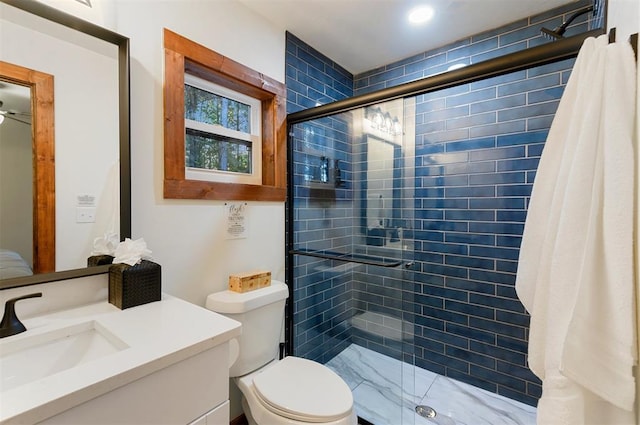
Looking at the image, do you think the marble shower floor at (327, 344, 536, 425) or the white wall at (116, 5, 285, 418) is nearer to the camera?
the white wall at (116, 5, 285, 418)

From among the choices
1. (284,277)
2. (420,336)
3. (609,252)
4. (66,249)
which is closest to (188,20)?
(66,249)

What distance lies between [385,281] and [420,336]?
53cm

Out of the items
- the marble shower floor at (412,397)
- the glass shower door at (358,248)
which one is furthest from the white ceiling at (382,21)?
the marble shower floor at (412,397)

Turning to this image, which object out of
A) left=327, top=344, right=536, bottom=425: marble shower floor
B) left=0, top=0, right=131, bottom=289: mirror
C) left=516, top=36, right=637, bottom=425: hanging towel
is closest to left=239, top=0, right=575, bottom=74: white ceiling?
left=0, top=0, right=131, bottom=289: mirror

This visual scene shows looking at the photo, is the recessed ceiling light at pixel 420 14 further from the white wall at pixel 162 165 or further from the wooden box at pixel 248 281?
the wooden box at pixel 248 281

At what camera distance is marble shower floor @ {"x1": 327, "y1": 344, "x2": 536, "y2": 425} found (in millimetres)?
1717

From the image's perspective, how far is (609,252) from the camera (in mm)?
601

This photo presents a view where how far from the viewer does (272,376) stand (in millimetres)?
1356

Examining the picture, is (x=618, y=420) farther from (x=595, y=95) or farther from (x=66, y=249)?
(x=66, y=249)

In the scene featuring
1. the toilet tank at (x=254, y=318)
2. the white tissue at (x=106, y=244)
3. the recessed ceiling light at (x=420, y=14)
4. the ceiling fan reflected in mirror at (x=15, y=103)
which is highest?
the recessed ceiling light at (x=420, y=14)

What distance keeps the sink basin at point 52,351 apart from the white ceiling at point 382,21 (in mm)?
1763

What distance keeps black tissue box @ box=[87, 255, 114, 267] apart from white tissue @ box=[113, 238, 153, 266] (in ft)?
0.13

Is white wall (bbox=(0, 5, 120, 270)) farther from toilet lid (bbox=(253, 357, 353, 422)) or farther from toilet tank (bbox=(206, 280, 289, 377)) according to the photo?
toilet lid (bbox=(253, 357, 353, 422))

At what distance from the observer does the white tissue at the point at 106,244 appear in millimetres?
1106
